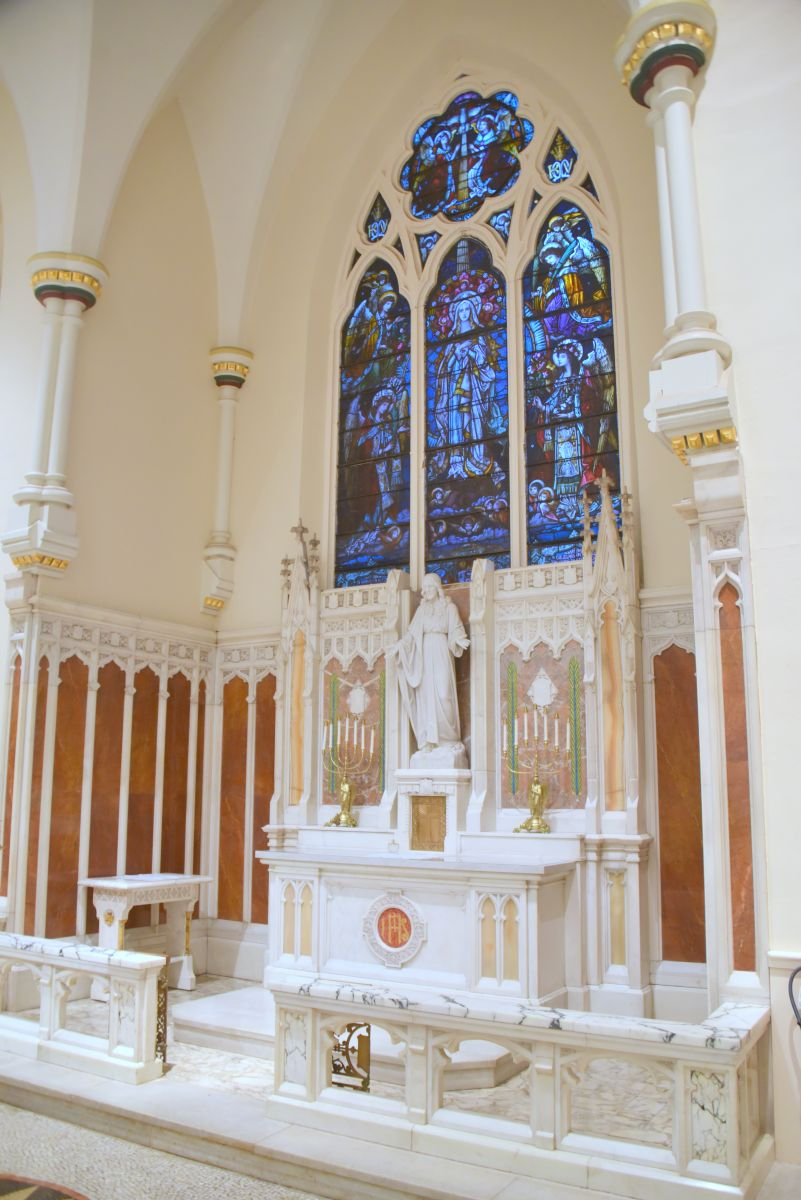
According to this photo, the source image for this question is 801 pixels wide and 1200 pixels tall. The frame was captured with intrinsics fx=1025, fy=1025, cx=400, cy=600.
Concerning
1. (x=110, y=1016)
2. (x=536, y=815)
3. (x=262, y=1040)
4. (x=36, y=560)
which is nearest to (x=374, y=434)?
(x=36, y=560)

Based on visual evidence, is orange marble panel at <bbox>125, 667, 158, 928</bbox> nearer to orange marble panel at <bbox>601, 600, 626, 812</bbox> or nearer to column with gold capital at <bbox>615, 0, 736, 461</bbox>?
orange marble panel at <bbox>601, 600, 626, 812</bbox>

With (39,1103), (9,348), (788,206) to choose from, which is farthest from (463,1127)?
(9,348)

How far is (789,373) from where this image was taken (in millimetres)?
5523

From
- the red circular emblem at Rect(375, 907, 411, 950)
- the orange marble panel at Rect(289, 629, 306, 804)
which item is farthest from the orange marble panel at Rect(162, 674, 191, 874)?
the red circular emblem at Rect(375, 907, 411, 950)

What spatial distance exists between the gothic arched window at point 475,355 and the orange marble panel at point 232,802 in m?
1.69

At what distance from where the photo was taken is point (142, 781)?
9.69 metres

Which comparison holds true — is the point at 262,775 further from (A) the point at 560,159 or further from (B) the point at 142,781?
(A) the point at 560,159

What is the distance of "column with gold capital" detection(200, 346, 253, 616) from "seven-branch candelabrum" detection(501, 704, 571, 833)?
139 inches

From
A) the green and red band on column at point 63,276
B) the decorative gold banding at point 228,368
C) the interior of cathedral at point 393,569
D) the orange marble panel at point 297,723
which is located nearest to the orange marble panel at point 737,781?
the interior of cathedral at point 393,569

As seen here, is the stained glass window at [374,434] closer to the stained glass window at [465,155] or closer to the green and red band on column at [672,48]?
the stained glass window at [465,155]

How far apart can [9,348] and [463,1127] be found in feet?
26.9

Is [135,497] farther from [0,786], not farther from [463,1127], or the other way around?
[463,1127]

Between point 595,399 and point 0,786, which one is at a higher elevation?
point 595,399

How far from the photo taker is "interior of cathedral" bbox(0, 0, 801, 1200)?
5.29 meters
